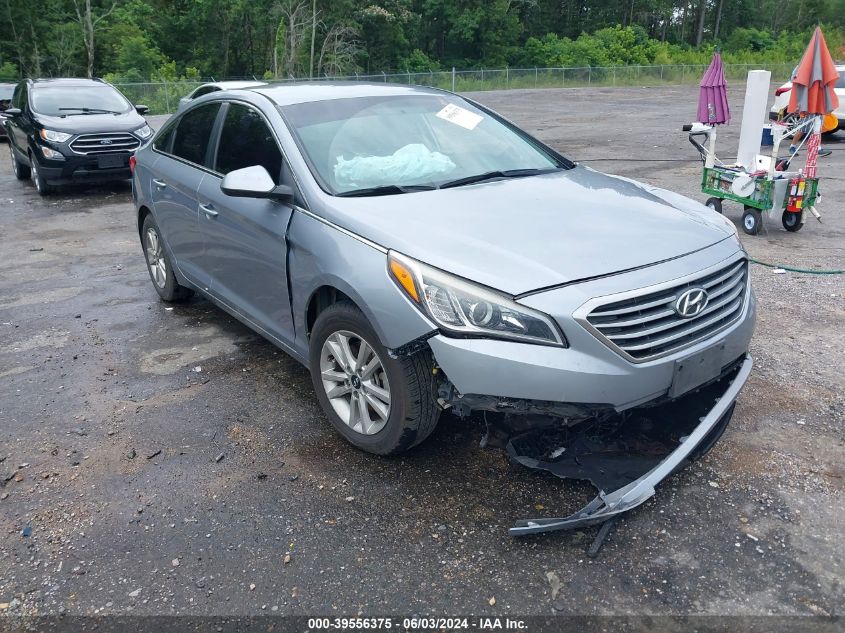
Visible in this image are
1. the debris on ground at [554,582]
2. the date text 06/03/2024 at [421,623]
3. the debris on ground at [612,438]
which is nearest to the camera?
the date text 06/03/2024 at [421,623]

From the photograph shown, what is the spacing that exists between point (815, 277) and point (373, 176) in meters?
4.48

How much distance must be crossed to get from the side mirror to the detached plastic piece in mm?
296

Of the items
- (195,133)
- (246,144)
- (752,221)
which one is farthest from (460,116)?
(752,221)

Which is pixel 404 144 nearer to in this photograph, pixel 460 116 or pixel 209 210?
pixel 460 116

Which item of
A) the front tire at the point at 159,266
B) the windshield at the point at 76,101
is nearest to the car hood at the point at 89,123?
the windshield at the point at 76,101

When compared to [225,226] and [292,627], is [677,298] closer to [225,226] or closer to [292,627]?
[292,627]

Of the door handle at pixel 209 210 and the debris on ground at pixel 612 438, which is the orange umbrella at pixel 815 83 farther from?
the door handle at pixel 209 210

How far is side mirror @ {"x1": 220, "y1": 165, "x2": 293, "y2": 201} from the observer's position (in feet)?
12.6

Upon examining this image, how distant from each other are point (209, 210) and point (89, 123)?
8113mm

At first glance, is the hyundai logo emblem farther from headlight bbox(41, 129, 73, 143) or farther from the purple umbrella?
headlight bbox(41, 129, 73, 143)

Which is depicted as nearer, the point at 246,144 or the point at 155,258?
the point at 246,144

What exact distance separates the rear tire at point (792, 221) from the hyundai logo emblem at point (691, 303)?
5.82m

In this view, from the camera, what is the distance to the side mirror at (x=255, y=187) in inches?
151

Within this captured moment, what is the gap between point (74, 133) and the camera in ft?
37.1
